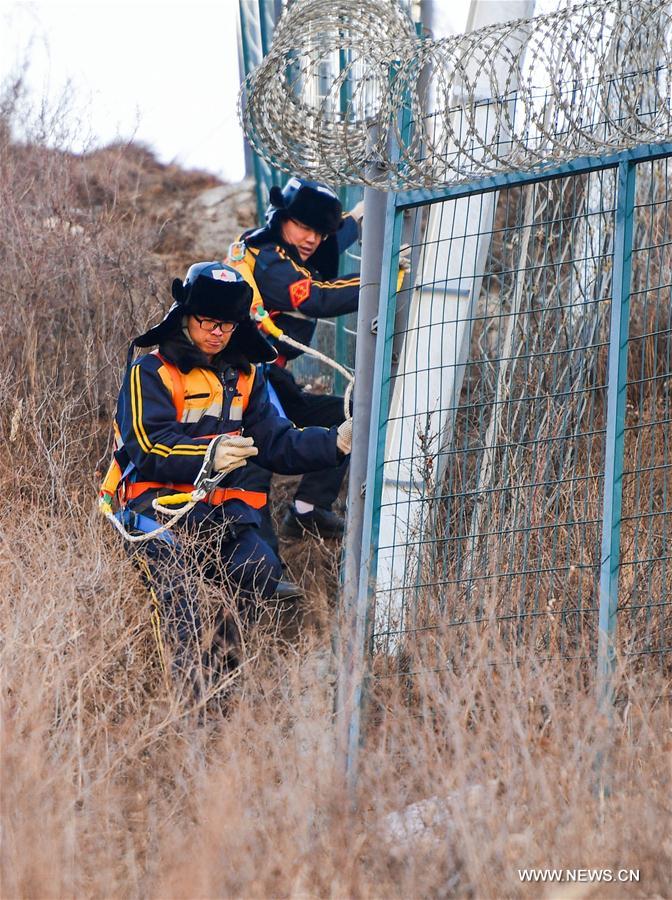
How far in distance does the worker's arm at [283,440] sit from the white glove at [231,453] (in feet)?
1.15

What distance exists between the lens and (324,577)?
6527 mm

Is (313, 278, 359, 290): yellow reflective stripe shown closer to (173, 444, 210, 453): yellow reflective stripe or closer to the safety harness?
the safety harness

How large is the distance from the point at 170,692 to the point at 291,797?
937mm

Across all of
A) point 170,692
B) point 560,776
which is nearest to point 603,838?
point 560,776

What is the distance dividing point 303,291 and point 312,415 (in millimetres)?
656

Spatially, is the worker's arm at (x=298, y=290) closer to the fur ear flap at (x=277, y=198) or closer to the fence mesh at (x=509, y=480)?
the fur ear flap at (x=277, y=198)

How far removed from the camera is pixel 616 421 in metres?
4.36

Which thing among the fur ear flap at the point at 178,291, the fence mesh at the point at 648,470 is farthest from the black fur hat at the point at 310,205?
the fence mesh at the point at 648,470

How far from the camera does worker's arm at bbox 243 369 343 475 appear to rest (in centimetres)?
553

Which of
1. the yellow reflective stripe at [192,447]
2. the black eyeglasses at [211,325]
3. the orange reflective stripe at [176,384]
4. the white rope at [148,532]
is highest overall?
the black eyeglasses at [211,325]

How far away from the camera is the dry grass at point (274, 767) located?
3385 mm

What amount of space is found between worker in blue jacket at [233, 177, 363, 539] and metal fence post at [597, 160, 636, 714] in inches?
94.3

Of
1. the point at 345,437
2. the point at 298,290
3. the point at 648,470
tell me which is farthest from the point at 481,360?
the point at 298,290

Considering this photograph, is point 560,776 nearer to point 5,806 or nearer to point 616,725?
point 616,725
